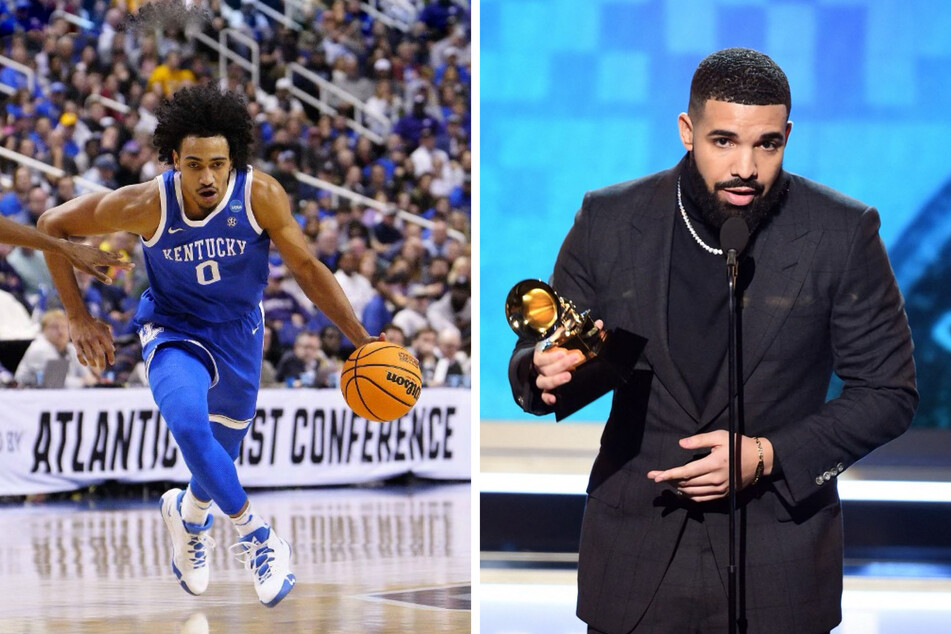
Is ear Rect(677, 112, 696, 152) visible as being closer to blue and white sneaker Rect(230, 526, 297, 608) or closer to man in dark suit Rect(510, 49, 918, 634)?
man in dark suit Rect(510, 49, 918, 634)

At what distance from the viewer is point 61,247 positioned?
180 inches

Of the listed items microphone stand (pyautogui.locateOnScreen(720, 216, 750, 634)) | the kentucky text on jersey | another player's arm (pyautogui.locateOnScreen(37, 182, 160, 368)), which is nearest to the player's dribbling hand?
another player's arm (pyautogui.locateOnScreen(37, 182, 160, 368))

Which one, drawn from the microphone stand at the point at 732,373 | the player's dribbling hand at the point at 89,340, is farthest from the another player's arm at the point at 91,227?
the microphone stand at the point at 732,373

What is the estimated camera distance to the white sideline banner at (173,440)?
7.57m

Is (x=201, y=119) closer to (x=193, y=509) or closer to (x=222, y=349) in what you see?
(x=222, y=349)

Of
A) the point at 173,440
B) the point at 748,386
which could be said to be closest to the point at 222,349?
the point at 748,386

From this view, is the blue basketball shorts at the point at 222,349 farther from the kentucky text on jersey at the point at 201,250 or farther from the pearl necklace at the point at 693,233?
the pearl necklace at the point at 693,233

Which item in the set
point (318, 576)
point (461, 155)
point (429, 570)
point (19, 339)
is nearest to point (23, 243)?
point (318, 576)

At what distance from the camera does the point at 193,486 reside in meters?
4.76

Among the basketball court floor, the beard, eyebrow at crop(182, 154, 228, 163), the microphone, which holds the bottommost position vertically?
the basketball court floor

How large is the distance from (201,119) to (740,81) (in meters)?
3.06

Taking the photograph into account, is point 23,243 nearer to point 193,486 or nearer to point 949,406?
point 193,486

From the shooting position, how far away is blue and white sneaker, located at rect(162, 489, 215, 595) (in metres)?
4.94

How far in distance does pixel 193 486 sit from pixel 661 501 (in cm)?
323
